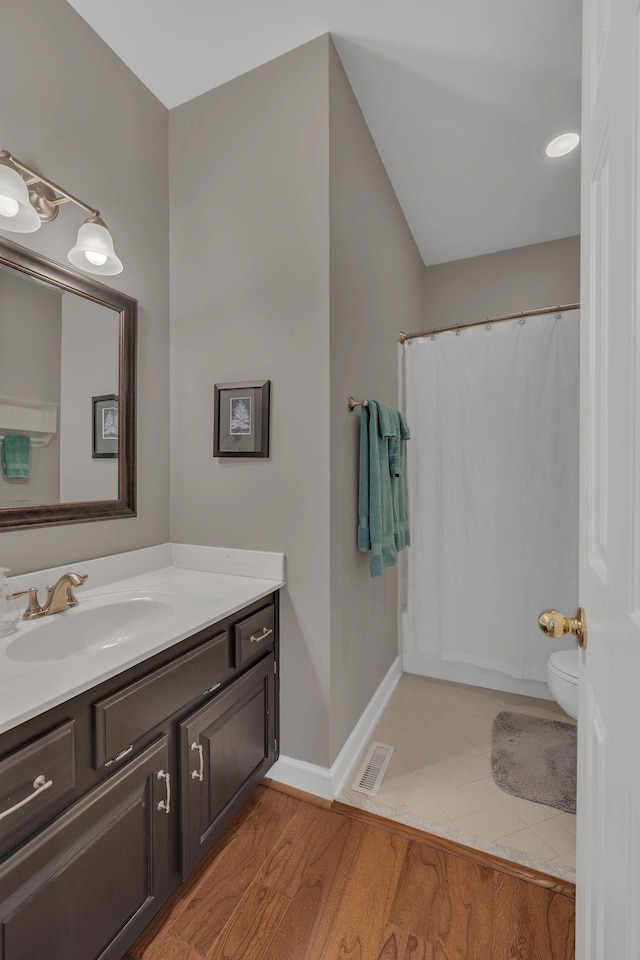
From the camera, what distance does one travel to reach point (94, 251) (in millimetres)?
1318

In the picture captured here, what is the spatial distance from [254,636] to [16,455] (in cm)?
92

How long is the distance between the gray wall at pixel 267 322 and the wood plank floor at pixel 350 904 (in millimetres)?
289

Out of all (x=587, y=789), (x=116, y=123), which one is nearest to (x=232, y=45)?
(x=116, y=123)

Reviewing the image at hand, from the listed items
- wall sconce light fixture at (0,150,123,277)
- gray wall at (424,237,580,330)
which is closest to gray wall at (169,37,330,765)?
wall sconce light fixture at (0,150,123,277)

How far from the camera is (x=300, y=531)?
156cm

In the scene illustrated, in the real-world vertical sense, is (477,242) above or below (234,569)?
above

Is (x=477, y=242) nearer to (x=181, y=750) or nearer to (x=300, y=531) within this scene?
(x=300, y=531)

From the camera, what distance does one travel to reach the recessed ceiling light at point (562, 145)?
189 centimetres

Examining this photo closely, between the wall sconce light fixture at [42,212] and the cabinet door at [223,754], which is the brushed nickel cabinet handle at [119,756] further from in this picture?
the wall sconce light fixture at [42,212]

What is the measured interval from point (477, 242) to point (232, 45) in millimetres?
1730

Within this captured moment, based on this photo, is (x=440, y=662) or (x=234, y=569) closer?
(x=234, y=569)

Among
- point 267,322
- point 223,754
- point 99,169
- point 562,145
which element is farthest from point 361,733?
point 562,145

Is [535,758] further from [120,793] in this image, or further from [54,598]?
[54,598]

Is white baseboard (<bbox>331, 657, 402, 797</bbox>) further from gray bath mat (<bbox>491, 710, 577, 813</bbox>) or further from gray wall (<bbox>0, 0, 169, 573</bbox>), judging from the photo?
gray wall (<bbox>0, 0, 169, 573</bbox>)
